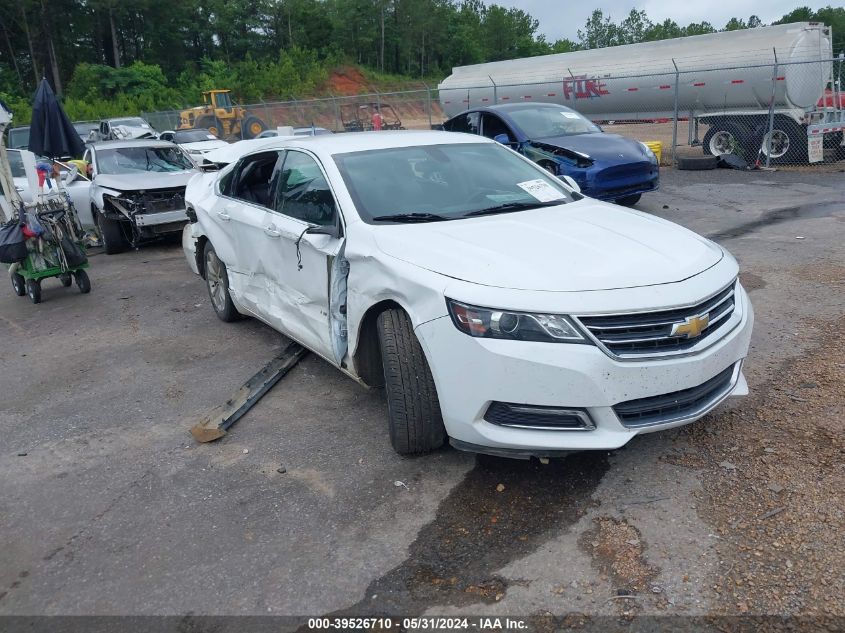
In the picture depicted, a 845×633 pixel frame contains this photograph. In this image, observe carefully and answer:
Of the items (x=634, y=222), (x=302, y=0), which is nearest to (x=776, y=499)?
(x=634, y=222)

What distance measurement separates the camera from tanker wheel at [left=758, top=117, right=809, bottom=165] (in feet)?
51.8

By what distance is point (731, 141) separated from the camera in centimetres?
1741

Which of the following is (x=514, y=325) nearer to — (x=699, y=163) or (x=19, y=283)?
(x=19, y=283)

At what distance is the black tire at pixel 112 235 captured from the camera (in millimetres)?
10758

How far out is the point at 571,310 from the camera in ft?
10.4

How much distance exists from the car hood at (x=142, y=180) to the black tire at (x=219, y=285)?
14.4 feet

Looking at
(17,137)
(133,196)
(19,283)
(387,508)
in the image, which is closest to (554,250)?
(387,508)

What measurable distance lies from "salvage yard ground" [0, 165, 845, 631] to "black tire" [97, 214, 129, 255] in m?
5.63

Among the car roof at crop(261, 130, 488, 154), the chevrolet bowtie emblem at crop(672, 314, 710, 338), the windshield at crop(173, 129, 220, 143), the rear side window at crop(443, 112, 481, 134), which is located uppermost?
the car roof at crop(261, 130, 488, 154)

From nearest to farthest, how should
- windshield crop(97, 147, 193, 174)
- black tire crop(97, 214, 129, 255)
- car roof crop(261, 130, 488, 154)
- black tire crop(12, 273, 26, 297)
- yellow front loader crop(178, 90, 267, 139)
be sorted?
1. car roof crop(261, 130, 488, 154)
2. black tire crop(12, 273, 26, 297)
3. black tire crop(97, 214, 129, 255)
4. windshield crop(97, 147, 193, 174)
5. yellow front loader crop(178, 90, 267, 139)

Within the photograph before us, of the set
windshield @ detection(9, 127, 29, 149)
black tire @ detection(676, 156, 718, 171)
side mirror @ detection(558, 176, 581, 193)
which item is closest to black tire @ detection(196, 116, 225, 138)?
windshield @ detection(9, 127, 29, 149)

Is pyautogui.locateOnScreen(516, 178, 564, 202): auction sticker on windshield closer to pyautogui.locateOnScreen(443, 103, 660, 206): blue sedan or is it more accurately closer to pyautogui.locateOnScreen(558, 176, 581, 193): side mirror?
pyautogui.locateOnScreen(558, 176, 581, 193): side mirror

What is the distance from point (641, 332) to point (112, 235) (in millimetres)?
9580

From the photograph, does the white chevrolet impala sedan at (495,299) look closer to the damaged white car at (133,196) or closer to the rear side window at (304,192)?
the rear side window at (304,192)
